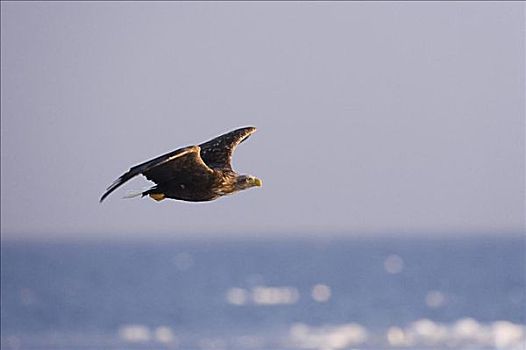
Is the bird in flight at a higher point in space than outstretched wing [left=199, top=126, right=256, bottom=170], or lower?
lower

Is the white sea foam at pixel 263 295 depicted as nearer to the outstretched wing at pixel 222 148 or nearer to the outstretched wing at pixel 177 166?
the outstretched wing at pixel 222 148

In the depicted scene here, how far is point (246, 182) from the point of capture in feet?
52.7

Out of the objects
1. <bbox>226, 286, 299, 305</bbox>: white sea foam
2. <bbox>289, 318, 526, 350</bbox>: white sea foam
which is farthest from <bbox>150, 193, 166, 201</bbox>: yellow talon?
<bbox>226, 286, 299, 305</bbox>: white sea foam

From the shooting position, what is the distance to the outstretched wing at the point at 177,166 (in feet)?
48.8

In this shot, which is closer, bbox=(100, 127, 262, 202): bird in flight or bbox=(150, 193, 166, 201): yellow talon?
bbox=(100, 127, 262, 202): bird in flight

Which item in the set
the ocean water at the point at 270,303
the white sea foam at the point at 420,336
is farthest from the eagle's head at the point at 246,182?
the ocean water at the point at 270,303

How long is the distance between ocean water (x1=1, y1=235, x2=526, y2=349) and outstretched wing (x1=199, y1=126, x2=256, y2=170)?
2928 cm

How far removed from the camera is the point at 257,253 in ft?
507

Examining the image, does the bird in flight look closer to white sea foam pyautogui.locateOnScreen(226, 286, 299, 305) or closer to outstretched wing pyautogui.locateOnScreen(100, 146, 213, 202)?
outstretched wing pyautogui.locateOnScreen(100, 146, 213, 202)

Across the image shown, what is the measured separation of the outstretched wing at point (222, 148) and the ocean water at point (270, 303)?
29.3m

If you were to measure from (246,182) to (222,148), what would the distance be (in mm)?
1171

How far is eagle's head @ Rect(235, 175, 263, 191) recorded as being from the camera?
16.0 m

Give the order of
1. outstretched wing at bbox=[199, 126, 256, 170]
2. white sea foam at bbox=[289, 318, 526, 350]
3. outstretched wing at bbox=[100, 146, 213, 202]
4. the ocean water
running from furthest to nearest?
1. the ocean water
2. white sea foam at bbox=[289, 318, 526, 350]
3. outstretched wing at bbox=[199, 126, 256, 170]
4. outstretched wing at bbox=[100, 146, 213, 202]

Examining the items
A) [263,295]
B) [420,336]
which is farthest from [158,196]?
[263,295]
